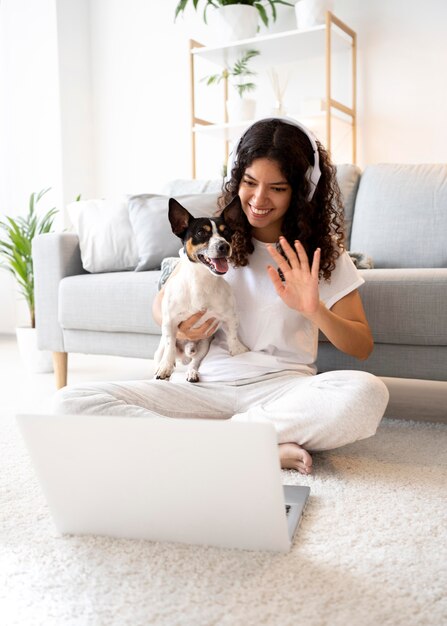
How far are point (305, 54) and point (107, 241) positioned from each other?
194 centimetres

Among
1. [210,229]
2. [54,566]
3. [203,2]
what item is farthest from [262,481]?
[203,2]

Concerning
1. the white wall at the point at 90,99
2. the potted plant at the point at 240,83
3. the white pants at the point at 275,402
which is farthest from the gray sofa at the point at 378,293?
the white wall at the point at 90,99

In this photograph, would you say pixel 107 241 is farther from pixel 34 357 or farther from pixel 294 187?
pixel 294 187

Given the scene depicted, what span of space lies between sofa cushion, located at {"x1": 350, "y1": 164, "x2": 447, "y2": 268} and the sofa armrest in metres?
1.26

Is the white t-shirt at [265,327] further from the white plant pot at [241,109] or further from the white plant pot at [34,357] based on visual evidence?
the white plant pot at [241,109]

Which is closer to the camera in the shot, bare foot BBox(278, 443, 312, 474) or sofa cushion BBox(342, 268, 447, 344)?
bare foot BBox(278, 443, 312, 474)

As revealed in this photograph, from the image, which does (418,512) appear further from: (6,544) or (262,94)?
(262,94)

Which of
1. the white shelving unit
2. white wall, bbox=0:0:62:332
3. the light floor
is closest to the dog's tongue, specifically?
the light floor

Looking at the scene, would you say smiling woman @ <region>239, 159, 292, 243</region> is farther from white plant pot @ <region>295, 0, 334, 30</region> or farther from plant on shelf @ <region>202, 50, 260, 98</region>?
plant on shelf @ <region>202, 50, 260, 98</region>

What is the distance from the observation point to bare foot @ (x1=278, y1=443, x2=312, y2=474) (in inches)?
63.2

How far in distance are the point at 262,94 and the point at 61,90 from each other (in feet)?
5.02

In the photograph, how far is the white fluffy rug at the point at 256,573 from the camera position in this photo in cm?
98

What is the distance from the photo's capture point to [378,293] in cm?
217

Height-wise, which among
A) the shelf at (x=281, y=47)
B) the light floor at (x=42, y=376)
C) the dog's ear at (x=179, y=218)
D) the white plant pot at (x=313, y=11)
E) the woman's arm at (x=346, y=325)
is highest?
the white plant pot at (x=313, y=11)
